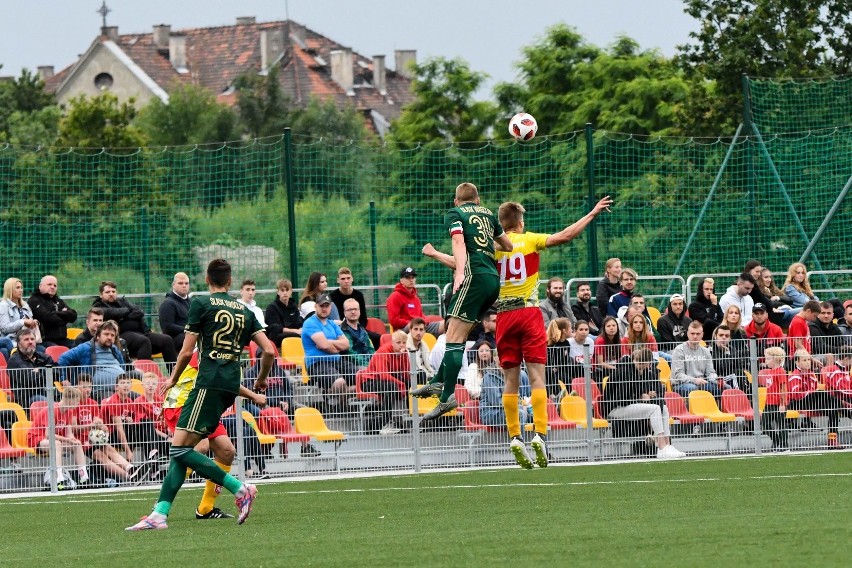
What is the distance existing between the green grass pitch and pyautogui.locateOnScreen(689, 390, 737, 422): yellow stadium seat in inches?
80.3

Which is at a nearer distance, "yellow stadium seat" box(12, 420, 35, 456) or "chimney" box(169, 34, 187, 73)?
"yellow stadium seat" box(12, 420, 35, 456)

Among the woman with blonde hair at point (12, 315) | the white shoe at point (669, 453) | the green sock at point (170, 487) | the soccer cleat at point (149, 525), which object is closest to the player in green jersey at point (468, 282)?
the green sock at point (170, 487)

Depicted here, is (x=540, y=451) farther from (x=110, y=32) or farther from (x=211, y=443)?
(x=110, y=32)

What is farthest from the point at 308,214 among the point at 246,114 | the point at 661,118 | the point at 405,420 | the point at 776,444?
the point at 246,114

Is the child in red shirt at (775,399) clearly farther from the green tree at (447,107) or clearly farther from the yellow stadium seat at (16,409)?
the green tree at (447,107)

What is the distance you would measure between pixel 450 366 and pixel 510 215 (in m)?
1.44

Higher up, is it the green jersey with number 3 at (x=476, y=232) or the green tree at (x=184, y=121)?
the green tree at (x=184, y=121)

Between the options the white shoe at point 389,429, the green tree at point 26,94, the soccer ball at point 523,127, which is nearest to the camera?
the soccer ball at point 523,127

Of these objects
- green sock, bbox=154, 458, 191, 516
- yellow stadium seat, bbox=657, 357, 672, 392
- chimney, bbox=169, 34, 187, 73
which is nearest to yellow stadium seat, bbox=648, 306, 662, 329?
yellow stadium seat, bbox=657, 357, 672, 392

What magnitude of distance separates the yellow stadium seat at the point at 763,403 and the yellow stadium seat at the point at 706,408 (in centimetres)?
31

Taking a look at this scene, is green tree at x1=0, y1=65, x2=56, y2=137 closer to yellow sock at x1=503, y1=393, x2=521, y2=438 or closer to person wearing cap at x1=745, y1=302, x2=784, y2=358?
person wearing cap at x1=745, y1=302, x2=784, y2=358

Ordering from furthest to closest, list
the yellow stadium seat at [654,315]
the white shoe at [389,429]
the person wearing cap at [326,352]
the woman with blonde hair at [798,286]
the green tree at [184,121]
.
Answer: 1. the green tree at [184,121]
2. the woman with blonde hair at [798,286]
3. the yellow stadium seat at [654,315]
4. the white shoe at [389,429]
5. the person wearing cap at [326,352]

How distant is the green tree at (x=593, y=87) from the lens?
47.3 m

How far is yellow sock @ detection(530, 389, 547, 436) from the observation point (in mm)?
13297
